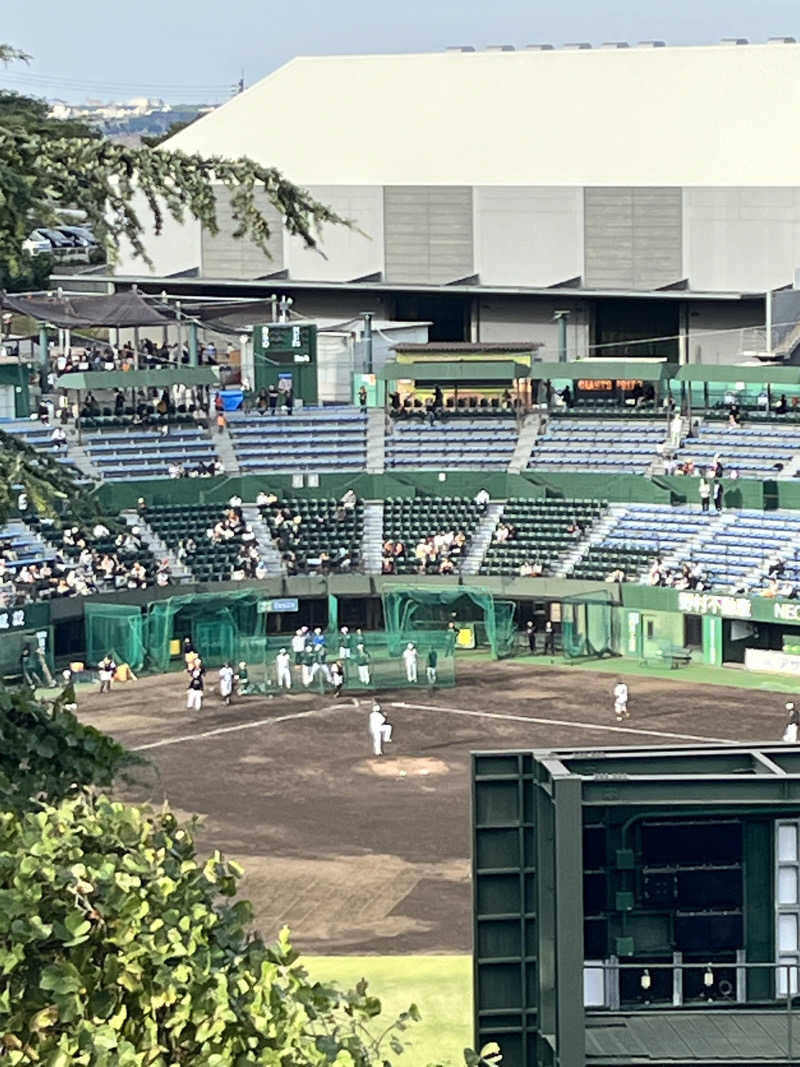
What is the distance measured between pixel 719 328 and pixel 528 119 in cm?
1095

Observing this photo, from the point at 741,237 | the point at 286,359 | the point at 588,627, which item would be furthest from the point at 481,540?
the point at 741,237

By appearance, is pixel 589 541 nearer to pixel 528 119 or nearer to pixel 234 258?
pixel 528 119

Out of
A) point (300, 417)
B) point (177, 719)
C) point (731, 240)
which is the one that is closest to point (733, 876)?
point (177, 719)

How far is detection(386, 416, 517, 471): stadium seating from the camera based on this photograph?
65062mm

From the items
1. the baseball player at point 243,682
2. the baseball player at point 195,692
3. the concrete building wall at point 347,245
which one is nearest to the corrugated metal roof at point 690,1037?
the baseball player at point 195,692

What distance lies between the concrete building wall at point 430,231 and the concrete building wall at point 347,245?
465 millimetres

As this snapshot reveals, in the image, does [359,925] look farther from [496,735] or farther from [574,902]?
[574,902]

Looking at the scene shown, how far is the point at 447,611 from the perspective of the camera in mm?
59062

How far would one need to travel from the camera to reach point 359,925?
113ft

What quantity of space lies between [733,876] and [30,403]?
4874cm

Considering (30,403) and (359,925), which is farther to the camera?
(30,403)

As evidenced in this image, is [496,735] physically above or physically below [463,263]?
below

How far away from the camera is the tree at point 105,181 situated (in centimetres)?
1220

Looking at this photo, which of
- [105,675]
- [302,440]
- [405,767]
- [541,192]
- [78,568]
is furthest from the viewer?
[541,192]
